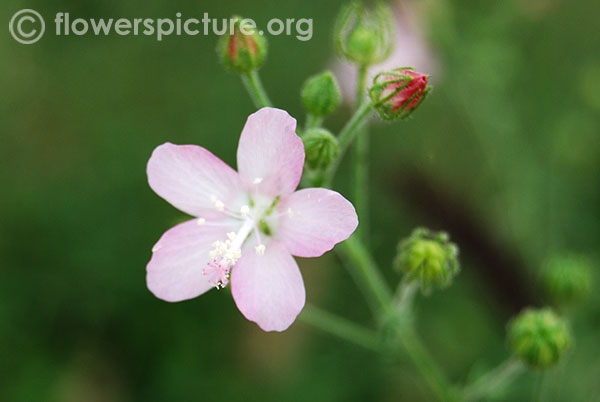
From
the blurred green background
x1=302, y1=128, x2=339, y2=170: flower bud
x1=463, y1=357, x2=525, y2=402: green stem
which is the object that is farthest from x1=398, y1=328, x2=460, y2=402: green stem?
x1=302, y1=128, x2=339, y2=170: flower bud

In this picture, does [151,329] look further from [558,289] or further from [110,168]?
[558,289]

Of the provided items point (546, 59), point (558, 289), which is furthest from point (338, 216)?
point (546, 59)

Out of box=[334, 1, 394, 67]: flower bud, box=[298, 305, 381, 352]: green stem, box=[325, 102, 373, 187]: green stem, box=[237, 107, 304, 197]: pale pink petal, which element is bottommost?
box=[298, 305, 381, 352]: green stem

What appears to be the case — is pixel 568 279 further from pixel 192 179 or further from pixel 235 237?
pixel 192 179

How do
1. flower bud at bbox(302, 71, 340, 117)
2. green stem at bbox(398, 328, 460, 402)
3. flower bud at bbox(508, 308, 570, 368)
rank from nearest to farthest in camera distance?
flower bud at bbox(302, 71, 340, 117), flower bud at bbox(508, 308, 570, 368), green stem at bbox(398, 328, 460, 402)

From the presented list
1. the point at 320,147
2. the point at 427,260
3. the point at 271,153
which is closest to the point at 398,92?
the point at 320,147

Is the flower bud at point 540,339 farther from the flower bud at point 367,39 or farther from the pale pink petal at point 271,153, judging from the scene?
the flower bud at point 367,39

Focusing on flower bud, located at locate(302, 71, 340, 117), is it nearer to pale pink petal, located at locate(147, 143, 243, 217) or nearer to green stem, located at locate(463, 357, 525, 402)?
pale pink petal, located at locate(147, 143, 243, 217)

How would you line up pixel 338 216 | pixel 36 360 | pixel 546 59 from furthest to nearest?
pixel 546 59
pixel 36 360
pixel 338 216
